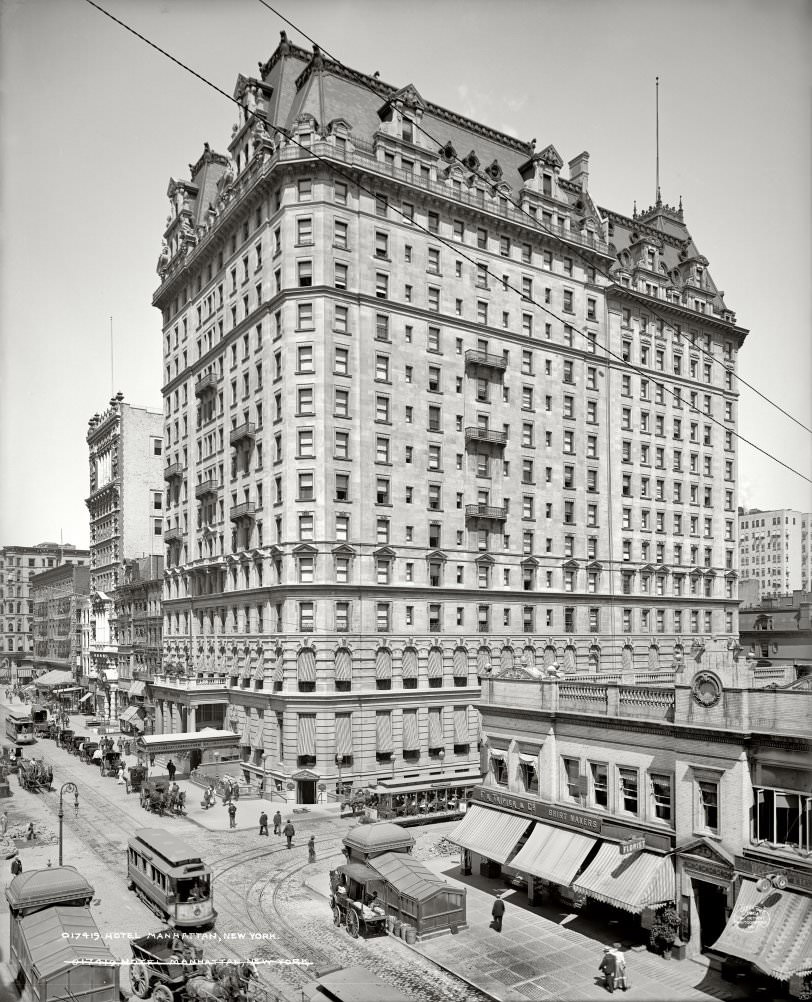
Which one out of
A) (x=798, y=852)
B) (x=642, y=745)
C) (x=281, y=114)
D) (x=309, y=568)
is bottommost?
(x=798, y=852)

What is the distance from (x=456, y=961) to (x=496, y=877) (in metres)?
9.94

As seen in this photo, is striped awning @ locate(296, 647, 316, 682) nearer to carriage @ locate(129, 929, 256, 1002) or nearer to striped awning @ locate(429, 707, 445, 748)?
striped awning @ locate(429, 707, 445, 748)

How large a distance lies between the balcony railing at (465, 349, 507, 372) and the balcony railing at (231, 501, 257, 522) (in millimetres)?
19837

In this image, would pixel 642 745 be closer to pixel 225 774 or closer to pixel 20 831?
pixel 20 831

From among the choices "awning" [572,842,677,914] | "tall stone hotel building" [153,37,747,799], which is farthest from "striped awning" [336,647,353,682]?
"awning" [572,842,677,914]

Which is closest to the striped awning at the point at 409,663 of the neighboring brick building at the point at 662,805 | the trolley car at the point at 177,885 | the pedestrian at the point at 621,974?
the neighboring brick building at the point at 662,805

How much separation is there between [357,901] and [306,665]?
86.1 ft

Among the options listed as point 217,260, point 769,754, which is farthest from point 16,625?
point 769,754

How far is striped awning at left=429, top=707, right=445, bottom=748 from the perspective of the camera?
61.2 m

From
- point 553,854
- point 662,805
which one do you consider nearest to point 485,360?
point 553,854

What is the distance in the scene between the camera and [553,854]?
105 ft

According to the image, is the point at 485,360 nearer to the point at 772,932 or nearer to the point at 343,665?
the point at 343,665

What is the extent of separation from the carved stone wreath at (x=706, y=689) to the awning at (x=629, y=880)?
18.1 ft

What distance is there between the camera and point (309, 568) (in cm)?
5844
